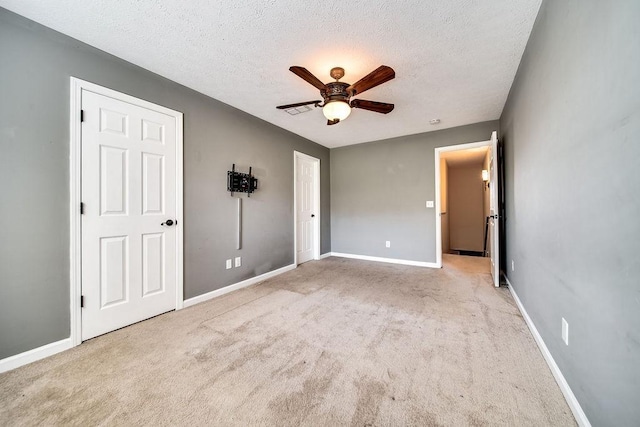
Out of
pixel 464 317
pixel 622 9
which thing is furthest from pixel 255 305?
pixel 622 9

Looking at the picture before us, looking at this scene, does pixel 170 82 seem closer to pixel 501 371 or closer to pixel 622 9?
pixel 622 9

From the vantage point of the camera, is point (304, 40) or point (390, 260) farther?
point (390, 260)

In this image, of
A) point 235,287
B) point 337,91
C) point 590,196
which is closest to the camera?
point 590,196

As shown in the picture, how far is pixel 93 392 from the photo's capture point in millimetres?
1419

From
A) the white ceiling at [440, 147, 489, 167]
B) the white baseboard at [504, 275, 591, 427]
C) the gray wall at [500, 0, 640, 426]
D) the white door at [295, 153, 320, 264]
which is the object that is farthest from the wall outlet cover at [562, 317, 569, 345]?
the white ceiling at [440, 147, 489, 167]

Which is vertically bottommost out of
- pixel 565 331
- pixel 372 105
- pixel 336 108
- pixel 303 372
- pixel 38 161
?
pixel 303 372

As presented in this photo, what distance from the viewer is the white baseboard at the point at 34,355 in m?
1.61

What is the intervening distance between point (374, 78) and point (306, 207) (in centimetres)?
304

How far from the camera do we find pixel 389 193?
473 centimetres

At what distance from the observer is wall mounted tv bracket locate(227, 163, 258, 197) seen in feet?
10.2

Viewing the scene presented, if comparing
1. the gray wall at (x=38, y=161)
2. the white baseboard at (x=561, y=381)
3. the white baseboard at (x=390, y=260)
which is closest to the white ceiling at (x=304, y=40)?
the gray wall at (x=38, y=161)

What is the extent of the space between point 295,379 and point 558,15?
8.94 feet

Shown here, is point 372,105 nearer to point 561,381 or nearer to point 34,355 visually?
point 561,381

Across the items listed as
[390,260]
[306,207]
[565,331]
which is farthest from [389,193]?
[565,331]
